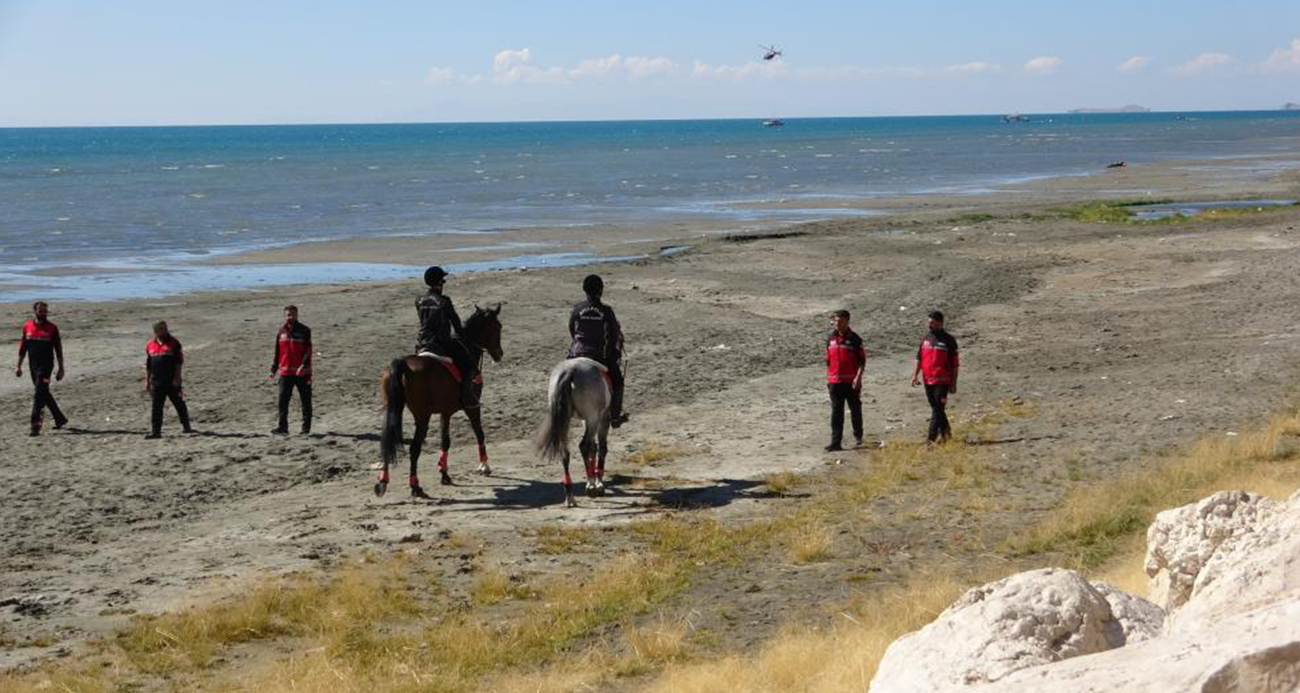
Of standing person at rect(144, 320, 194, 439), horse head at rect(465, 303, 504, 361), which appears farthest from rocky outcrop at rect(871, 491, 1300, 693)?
standing person at rect(144, 320, 194, 439)

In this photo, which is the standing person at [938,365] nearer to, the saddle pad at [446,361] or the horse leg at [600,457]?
the horse leg at [600,457]

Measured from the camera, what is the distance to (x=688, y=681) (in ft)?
32.0

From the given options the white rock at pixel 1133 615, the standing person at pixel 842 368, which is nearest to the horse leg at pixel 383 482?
the standing person at pixel 842 368

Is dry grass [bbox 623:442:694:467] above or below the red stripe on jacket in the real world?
below

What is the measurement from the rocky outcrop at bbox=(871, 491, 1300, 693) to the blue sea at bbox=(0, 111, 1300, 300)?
34.9 metres

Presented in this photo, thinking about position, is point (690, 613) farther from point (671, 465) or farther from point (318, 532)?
A: point (671, 465)

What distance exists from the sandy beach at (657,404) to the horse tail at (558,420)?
0.73 metres

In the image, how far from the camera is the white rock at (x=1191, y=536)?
24.4 ft

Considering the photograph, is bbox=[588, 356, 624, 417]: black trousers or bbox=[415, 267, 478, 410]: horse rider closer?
bbox=[588, 356, 624, 417]: black trousers

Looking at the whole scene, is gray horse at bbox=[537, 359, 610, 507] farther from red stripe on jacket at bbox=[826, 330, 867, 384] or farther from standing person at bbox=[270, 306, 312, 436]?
standing person at bbox=[270, 306, 312, 436]

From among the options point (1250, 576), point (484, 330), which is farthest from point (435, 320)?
point (1250, 576)

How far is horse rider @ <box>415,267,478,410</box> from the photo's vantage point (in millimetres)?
16500

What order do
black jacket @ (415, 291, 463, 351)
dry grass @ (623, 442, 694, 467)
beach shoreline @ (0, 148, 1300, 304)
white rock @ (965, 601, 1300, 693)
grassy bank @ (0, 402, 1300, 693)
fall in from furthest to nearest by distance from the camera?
beach shoreline @ (0, 148, 1300, 304) < dry grass @ (623, 442, 694, 467) < black jacket @ (415, 291, 463, 351) < grassy bank @ (0, 402, 1300, 693) < white rock @ (965, 601, 1300, 693)

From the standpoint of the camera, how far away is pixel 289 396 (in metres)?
20.1
